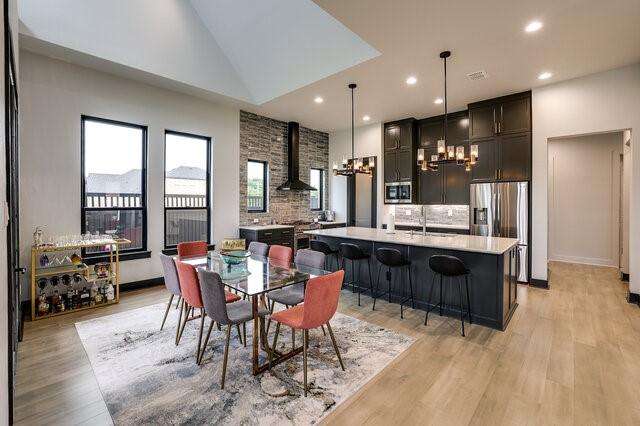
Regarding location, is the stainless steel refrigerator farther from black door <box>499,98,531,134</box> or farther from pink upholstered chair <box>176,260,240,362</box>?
pink upholstered chair <box>176,260,240,362</box>

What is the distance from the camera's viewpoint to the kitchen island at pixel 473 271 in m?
3.34

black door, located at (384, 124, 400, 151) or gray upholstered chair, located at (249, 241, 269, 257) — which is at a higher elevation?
black door, located at (384, 124, 400, 151)

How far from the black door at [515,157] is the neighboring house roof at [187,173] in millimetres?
5395

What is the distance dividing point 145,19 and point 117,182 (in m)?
2.40

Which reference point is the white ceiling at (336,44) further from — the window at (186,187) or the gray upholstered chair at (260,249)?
the gray upholstered chair at (260,249)

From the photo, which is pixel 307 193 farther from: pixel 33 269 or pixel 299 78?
pixel 33 269

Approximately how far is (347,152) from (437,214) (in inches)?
106

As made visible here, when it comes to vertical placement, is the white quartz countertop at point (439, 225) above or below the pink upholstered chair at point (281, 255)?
above

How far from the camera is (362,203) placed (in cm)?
754

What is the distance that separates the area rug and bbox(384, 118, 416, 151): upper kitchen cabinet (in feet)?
15.1

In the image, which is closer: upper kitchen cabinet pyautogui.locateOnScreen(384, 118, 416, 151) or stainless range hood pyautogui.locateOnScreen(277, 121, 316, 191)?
upper kitchen cabinet pyautogui.locateOnScreen(384, 118, 416, 151)

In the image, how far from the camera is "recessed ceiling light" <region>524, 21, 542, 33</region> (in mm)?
3176

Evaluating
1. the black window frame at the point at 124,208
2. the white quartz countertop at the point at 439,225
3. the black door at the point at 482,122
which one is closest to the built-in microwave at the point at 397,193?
the white quartz countertop at the point at 439,225

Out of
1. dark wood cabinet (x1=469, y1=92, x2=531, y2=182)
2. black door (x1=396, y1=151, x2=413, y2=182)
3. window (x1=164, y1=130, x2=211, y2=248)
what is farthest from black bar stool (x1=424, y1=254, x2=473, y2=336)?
window (x1=164, y1=130, x2=211, y2=248)
